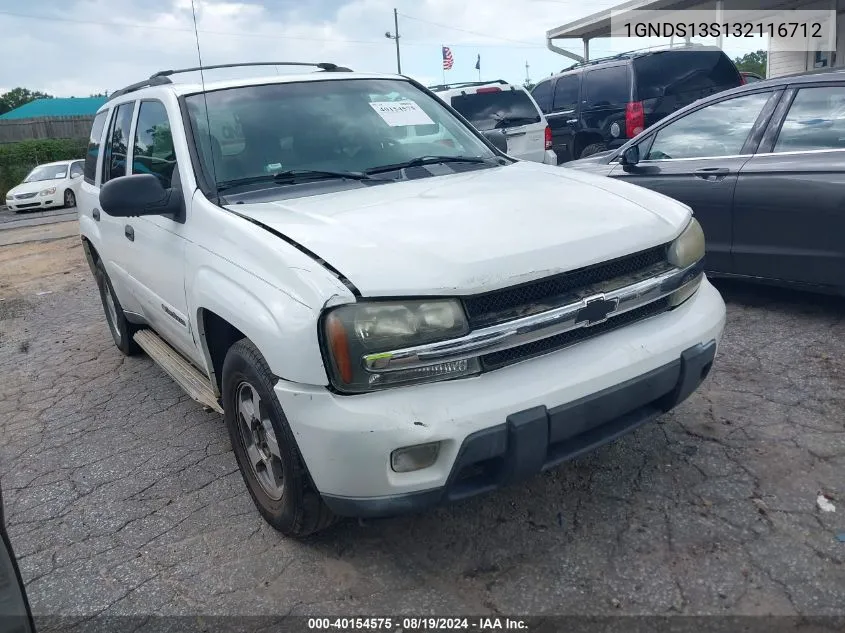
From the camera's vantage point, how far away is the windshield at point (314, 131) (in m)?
3.37

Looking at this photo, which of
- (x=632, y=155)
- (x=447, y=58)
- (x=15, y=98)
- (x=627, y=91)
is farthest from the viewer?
(x=15, y=98)

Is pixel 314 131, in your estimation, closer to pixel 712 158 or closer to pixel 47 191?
pixel 712 158

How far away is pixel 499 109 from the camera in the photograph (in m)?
10.4

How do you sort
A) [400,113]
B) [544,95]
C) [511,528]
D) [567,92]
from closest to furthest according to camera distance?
[511,528], [400,113], [567,92], [544,95]

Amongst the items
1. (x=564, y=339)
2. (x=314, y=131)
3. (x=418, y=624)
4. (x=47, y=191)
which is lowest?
(x=418, y=624)

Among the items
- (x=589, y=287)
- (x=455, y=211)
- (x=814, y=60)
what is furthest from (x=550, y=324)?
(x=814, y=60)

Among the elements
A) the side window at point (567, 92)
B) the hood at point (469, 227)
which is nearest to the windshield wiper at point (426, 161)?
the hood at point (469, 227)

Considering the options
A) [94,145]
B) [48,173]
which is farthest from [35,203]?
[94,145]

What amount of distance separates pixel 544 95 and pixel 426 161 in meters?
9.52

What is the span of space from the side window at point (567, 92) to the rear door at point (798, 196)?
22.7 feet

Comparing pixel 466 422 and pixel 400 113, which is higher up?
pixel 400 113

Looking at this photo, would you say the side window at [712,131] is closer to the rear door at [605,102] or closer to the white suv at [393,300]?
the white suv at [393,300]

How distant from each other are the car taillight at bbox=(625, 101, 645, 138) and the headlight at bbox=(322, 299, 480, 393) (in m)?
8.42

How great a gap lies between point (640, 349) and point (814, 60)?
2105cm
